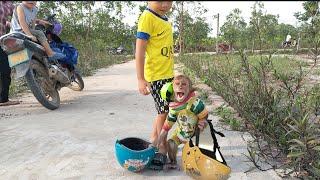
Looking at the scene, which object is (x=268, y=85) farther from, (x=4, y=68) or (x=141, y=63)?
(x=4, y=68)

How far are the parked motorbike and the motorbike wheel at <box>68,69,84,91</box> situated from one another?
53cm

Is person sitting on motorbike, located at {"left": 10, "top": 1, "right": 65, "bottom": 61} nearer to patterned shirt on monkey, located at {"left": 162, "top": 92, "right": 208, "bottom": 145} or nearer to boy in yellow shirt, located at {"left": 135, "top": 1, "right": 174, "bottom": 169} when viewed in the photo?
boy in yellow shirt, located at {"left": 135, "top": 1, "right": 174, "bottom": 169}

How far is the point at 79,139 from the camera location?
3.48 metres

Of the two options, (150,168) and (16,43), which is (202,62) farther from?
(150,168)

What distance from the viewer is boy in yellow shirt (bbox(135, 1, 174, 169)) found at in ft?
9.42

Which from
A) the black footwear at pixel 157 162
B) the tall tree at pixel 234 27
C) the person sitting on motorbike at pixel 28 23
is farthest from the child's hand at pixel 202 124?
the tall tree at pixel 234 27

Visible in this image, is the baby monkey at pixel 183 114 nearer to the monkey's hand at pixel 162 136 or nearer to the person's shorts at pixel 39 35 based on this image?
the monkey's hand at pixel 162 136

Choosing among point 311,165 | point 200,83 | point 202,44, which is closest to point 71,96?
point 200,83

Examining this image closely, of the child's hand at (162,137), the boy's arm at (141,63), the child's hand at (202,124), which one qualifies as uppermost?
the boy's arm at (141,63)

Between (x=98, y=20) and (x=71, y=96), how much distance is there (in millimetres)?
13401

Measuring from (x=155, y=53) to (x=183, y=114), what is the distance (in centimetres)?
55

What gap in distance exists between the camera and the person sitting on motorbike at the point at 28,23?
4539mm

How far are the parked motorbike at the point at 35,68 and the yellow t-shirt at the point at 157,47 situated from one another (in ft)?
6.20

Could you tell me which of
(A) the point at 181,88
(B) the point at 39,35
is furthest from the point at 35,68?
(A) the point at 181,88
